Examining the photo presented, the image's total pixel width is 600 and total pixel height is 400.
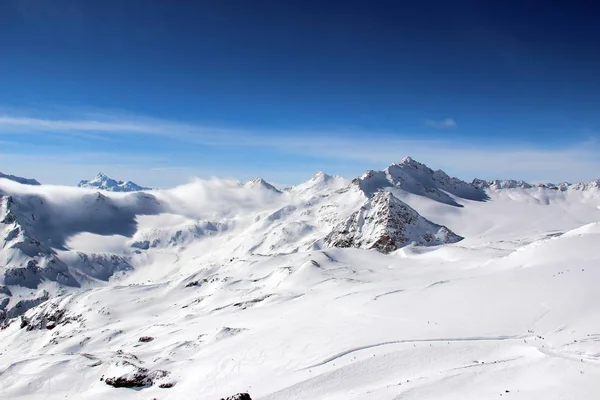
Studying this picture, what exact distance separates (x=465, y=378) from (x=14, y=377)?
44.4 meters

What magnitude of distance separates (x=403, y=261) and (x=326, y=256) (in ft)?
60.7

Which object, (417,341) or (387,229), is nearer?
(417,341)

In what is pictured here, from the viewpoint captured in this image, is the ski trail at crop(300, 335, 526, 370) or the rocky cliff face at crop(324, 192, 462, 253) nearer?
the ski trail at crop(300, 335, 526, 370)

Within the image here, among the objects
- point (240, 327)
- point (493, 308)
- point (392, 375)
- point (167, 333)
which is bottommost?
point (167, 333)

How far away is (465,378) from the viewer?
76.4ft

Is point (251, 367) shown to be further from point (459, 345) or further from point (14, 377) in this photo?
point (14, 377)

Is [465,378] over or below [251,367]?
over

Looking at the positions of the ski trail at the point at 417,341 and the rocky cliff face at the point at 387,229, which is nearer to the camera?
the ski trail at the point at 417,341

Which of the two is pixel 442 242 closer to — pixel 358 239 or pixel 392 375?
pixel 358 239

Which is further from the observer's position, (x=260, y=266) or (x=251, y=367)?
(x=260, y=266)

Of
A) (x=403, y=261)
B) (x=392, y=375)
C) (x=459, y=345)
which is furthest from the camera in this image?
(x=403, y=261)

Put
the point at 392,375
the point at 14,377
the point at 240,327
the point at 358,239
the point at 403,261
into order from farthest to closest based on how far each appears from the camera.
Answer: the point at 358,239 < the point at 403,261 < the point at 240,327 < the point at 14,377 < the point at 392,375

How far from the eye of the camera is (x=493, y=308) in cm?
3591

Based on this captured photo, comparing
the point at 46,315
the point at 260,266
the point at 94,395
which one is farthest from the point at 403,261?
the point at 46,315
